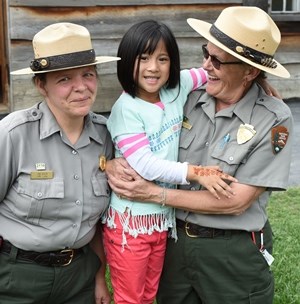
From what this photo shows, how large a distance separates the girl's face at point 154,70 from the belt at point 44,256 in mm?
793

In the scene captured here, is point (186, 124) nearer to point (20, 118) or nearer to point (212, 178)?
point (212, 178)

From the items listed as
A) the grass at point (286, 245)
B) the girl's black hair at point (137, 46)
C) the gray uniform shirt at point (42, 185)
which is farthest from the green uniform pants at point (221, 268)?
the grass at point (286, 245)

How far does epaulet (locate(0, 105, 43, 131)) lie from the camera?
2.70 meters

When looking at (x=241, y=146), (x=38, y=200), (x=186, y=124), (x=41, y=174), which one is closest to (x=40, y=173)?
(x=41, y=174)

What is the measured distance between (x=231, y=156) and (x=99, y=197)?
1.95 ft

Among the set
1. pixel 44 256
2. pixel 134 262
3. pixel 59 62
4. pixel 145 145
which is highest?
pixel 59 62

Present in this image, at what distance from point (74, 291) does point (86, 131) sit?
70cm

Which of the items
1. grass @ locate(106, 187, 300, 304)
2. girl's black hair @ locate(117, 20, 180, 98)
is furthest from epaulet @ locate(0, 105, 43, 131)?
grass @ locate(106, 187, 300, 304)

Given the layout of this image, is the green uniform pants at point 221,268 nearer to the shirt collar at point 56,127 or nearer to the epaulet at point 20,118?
the shirt collar at point 56,127

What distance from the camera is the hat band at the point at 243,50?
2.82 metres

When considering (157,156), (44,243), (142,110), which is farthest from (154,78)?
(44,243)

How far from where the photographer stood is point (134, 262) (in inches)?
119

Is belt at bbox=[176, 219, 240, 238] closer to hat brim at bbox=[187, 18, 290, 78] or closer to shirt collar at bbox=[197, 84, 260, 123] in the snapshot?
shirt collar at bbox=[197, 84, 260, 123]

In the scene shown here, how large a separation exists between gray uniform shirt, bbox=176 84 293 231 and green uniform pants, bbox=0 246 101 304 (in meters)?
0.54
